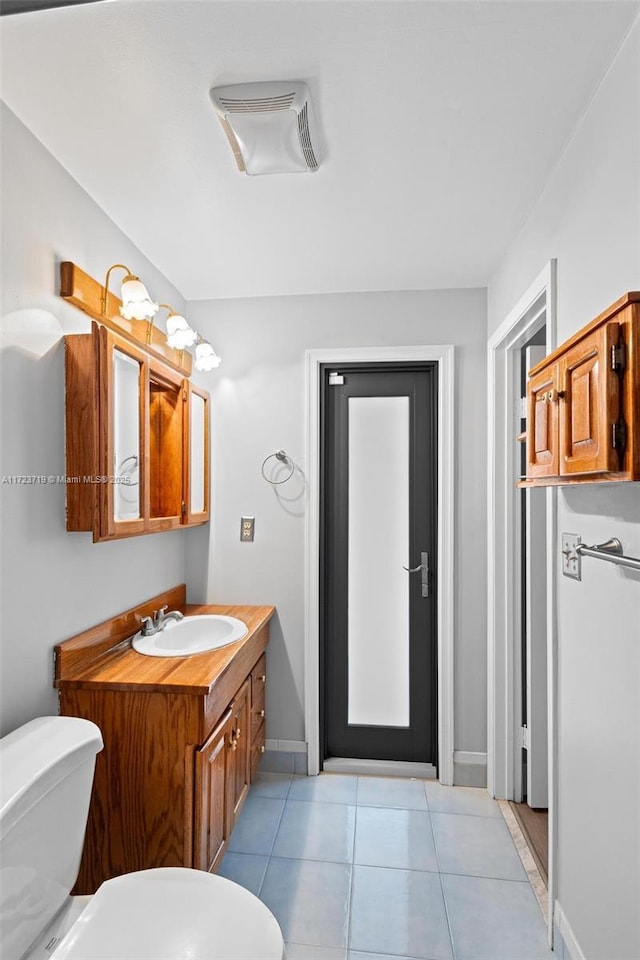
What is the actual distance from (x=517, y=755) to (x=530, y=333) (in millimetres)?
1890

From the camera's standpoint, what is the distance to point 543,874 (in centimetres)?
199

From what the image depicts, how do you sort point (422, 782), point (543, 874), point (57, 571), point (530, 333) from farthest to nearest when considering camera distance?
point (422, 782) → point (530, 333) → point (543, 874) → point (57, 571)

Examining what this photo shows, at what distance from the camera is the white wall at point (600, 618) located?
47.6 inches

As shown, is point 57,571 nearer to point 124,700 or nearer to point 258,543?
point 124,700

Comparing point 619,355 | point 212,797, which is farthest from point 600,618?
point 212,797

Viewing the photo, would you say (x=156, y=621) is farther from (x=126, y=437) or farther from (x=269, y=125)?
(x=269, y=125)

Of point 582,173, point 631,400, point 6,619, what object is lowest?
point 6,619

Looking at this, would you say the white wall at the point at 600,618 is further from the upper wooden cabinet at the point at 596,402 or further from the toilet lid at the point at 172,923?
the toilet lid at the point at 172,923

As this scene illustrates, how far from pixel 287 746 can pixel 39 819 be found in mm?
1726

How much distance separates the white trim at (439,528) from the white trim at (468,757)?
0.12 feet

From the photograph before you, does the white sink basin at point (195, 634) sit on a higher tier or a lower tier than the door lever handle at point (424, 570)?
lower

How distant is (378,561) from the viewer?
2789 mm

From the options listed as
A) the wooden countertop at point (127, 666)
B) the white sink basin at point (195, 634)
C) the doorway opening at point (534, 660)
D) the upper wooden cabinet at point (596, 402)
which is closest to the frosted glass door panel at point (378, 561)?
the doorway opening at point (534, 660)

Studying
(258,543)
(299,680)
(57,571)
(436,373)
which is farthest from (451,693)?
(57,571)
